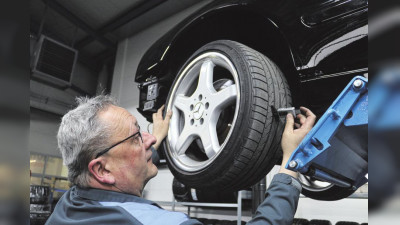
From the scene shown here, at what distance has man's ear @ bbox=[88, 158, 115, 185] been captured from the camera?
3.18ft

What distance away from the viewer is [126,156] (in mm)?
1041

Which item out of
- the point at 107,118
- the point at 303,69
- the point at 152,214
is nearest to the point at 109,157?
the point at 107,118

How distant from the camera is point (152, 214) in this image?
79cm

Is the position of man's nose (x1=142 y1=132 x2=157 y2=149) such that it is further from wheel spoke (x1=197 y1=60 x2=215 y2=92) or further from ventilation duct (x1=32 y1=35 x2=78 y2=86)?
ventilation duct (x1=32 y1=35 x2=78 y2=86)

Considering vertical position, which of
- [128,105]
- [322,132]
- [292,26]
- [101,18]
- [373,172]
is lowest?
[373,172]

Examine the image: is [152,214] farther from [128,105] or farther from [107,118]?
[128,105]

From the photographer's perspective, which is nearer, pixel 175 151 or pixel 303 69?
pixel 303 69

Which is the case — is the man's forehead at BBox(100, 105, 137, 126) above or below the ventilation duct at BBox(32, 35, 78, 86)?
below

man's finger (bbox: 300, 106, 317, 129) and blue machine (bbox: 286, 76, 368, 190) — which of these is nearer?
blue machine (bbox: 286, 76, 368, 190)

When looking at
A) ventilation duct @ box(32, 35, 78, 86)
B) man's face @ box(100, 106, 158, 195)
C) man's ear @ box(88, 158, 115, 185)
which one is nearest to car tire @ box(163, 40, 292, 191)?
man's face @ box(100, 106, 158, 195)

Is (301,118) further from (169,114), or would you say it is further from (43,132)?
(43,132)

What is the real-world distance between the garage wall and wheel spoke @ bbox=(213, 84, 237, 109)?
7.35 feet

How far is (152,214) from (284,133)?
1.72 feet

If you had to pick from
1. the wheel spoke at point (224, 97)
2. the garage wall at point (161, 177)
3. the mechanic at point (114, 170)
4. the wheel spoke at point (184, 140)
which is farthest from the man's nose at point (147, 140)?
the garage wall at point (161, 177)
